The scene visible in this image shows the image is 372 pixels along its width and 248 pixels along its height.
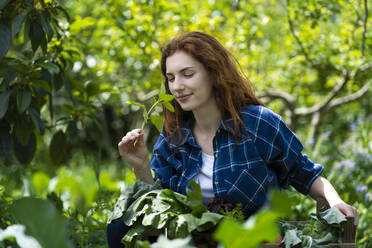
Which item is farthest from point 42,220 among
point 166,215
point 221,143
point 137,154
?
point 221,143

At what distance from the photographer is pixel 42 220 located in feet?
3.03

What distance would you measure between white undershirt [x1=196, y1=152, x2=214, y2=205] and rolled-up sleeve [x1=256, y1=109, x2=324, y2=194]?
24 cm

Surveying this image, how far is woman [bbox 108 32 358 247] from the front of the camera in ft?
6.29

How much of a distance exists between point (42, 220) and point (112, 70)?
349 centimetres

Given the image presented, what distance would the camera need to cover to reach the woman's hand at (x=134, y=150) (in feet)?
6.18

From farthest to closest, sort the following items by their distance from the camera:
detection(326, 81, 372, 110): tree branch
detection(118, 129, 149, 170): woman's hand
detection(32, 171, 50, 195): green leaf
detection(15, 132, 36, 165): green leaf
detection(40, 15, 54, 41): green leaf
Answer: detection(326, 81, 372, 110): tree branch, detection(32, 171, 50, 195): green leaf, detection(15, 132, 36, 165): green leaf, detection(40, 15, 54, 41): green leaf, detection(118, 129, 149, 170): woman's hand

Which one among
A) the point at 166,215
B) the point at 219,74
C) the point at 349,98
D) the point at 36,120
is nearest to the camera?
the point at 166,215

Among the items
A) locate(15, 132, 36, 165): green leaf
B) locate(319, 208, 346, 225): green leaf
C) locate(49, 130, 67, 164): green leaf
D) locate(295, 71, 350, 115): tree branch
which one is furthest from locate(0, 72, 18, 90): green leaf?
locate(295, 71, 350, 115): tree branch

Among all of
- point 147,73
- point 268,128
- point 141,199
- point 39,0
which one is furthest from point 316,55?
point 141,199

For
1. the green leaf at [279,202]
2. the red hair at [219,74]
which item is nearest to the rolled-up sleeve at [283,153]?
the red hair at [219,74]

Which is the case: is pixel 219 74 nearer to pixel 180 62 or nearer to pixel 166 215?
pixel 180 62

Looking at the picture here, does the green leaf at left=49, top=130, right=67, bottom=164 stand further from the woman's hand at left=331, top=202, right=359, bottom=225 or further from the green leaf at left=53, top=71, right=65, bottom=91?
the woman's hand at left=331, top=202, right=359, bottom=225

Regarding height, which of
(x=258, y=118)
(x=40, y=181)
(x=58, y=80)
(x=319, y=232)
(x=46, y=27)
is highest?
(x=46, y=27)

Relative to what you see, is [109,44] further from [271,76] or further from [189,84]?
[189,84]
